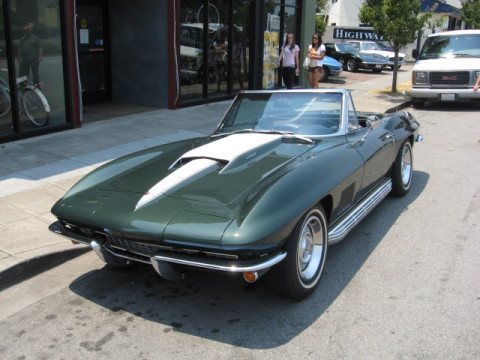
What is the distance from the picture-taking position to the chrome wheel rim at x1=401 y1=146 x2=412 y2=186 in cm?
596

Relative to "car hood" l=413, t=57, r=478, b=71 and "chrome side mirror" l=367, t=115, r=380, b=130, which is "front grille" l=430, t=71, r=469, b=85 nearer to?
"car hood" l=413, t=57, r=478, b=71

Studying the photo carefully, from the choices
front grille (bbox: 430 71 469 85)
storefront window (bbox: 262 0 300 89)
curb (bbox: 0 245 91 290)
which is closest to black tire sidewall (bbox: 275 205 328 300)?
curb (bbox: 0 245 91 290)

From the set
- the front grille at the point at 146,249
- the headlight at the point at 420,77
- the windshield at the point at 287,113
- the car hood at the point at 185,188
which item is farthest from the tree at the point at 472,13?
the front grille at the point at 146,249

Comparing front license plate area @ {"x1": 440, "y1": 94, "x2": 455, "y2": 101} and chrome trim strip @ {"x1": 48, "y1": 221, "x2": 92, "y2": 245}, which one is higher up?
front license plate area @ {"x1": 440, "y1": 94, "x2": 455, "y2": 101}

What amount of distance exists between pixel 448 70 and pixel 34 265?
11678 mm

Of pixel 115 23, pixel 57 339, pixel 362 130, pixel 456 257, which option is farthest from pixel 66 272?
pixel 115 23

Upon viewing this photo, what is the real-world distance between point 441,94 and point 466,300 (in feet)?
34.3

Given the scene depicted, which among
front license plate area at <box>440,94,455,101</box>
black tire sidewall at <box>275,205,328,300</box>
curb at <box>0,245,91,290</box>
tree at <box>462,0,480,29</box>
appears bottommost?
curb at <box>0,245,91,290</box>

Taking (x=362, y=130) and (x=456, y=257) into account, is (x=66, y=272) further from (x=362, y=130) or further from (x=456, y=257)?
(x=456, y=257)

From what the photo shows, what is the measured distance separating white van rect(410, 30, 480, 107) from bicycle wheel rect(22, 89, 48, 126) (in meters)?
9.41

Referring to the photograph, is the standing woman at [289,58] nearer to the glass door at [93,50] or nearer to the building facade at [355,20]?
the glass door at [93,50]

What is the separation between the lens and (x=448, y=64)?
514 inches

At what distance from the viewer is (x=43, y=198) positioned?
5.65 meters

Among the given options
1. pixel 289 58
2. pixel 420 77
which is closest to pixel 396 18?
pixel 420 77
